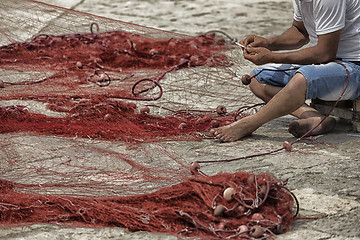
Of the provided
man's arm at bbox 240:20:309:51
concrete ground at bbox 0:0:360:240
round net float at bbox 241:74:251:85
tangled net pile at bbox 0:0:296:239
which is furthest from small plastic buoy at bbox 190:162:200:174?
man's arm at bbox 240:20:309:51

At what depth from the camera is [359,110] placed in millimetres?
4184

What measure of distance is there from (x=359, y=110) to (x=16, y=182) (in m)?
2.30

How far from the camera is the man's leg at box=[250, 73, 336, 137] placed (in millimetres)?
4230

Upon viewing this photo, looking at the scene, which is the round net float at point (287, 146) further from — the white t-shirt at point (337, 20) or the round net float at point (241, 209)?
the round net float at point (241, 209)

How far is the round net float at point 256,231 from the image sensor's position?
287 centimetres

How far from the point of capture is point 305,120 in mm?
4270

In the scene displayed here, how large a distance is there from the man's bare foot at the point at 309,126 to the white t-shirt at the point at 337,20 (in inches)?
18.2

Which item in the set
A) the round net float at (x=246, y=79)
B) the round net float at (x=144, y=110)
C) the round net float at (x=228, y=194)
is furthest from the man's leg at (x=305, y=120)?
the round net float at (x=228, y=194)

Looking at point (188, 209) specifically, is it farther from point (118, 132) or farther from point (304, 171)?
point (118, 132)

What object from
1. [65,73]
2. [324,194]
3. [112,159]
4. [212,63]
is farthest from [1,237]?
[212,63]

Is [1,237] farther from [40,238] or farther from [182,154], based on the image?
[182,154]

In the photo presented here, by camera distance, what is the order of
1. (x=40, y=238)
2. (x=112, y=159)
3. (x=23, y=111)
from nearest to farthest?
(x=40, y=238) < (x=112, y=159) < (x=23, y=111)

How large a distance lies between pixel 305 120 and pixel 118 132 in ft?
4.33

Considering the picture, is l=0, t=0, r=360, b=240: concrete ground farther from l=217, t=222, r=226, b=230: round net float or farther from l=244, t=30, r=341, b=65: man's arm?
l=244, t=30, r=341, b=65: man's arm
